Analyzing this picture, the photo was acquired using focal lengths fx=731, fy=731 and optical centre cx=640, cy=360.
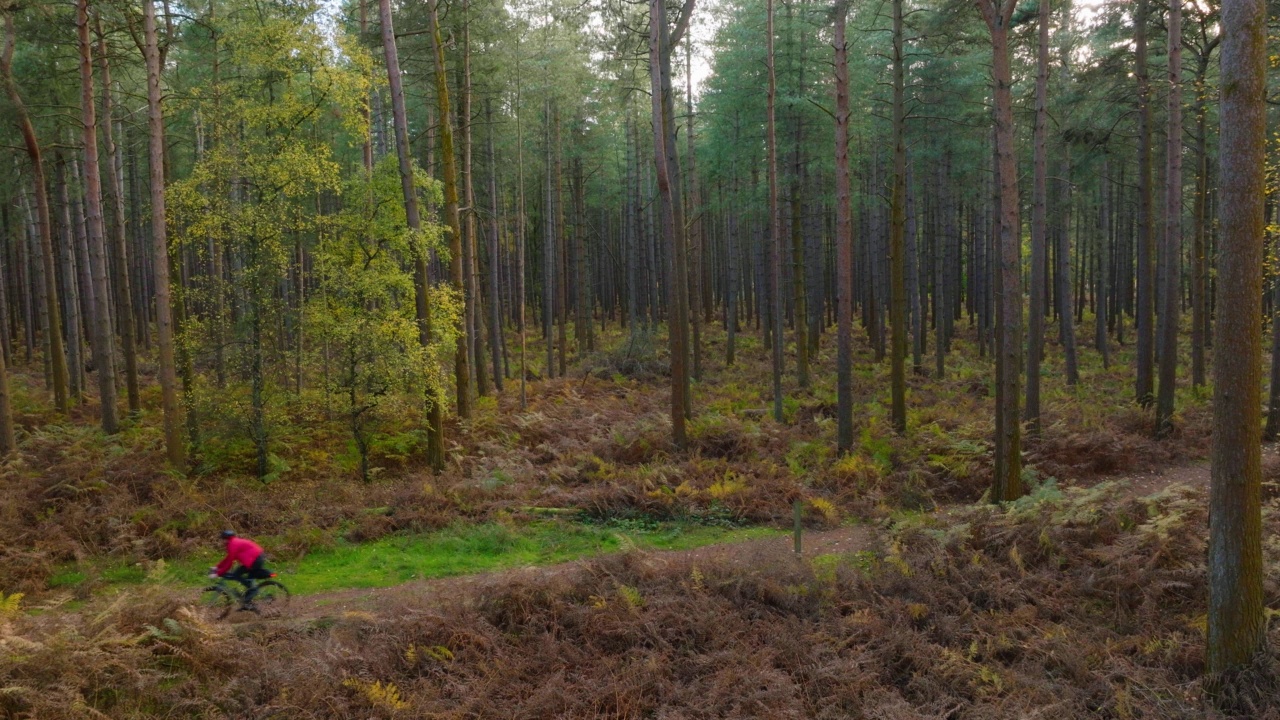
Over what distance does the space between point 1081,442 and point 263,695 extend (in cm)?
1450

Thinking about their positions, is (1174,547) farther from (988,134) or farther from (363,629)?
(988,134)

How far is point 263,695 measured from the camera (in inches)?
270

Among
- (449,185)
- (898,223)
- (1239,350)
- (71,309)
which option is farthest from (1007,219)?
(71,309)

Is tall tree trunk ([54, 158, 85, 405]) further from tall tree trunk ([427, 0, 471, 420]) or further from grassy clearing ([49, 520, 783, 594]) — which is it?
grassy clearing ([49, 520, 783, 594])

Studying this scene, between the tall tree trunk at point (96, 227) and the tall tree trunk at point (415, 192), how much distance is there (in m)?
5.44

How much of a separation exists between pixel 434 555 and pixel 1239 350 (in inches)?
394

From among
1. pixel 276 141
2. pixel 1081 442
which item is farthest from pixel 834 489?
pixel 276 141

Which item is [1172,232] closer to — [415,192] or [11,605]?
[415,192]

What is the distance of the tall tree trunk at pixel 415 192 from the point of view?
13.6m

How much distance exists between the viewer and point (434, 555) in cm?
1117

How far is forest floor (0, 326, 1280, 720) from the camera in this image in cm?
679

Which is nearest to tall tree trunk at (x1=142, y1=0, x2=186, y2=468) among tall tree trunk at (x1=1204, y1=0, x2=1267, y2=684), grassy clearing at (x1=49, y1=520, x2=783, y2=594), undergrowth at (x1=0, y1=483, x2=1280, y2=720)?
grassy clearing at (x1=49, y1=520, x2=783, y2=594)

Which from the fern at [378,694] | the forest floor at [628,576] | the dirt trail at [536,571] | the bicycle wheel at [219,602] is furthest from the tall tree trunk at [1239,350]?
the bicycle wheel at [219,602]

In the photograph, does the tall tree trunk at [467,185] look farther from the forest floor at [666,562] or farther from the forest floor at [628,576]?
the forest floor at [666,562]
